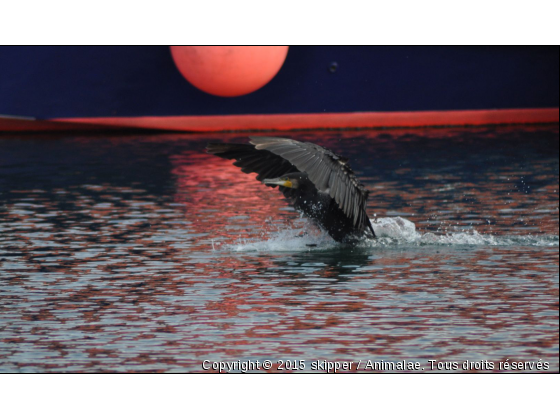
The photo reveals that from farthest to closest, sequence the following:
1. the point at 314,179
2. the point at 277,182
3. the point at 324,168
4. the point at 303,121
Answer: the point at 303,121 → the point at 277,182 → the point at 324,168 → the point at 314,179

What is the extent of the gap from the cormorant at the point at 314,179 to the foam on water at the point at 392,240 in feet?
0.57

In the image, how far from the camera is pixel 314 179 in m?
10.3

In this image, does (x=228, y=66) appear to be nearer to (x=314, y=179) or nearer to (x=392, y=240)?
(x=392, y=240)

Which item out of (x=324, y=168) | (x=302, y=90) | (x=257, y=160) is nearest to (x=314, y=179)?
(x=324, y=168)

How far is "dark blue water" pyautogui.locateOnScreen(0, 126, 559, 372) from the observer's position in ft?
25.5

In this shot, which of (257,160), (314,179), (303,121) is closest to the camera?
(314,179)

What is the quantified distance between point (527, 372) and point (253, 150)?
17.4 feet

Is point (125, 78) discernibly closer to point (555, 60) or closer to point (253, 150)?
point (555, 60)

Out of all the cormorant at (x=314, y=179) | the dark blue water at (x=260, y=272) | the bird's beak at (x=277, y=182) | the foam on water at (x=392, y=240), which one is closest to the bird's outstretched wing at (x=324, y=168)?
the cormorant at (x=314, y=179)

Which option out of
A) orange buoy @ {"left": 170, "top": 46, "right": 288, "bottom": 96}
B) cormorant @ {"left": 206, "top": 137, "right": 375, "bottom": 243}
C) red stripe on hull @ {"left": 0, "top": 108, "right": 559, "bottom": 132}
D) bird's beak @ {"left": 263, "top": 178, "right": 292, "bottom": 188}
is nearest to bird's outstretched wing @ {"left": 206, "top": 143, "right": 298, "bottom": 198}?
cormorant @ {"left": 206, "top": 137, "right": 375, "bottom": 243}

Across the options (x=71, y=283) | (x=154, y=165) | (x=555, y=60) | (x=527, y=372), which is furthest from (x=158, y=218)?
(x=555, y=60)

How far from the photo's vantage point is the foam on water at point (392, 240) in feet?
38.2

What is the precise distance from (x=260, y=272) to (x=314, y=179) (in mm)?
1102

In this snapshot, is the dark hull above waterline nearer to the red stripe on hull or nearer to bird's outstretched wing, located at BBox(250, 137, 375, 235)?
the red stripe on hull
